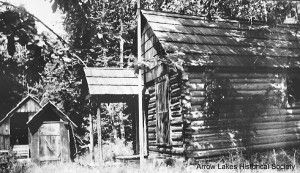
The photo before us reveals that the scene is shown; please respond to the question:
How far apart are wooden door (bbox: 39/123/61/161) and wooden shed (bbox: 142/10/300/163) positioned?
4.39 meters

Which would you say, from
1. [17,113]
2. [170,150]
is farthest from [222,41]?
[17,113]

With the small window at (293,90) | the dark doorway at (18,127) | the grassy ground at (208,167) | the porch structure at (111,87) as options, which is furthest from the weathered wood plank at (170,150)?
the dark doorway at (18,127)

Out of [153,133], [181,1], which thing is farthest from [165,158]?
[181,1]

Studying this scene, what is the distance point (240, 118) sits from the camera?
12242 mm

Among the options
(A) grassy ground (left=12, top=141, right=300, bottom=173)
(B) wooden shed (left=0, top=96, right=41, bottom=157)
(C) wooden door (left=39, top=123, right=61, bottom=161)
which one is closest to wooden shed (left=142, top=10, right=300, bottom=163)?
(A) grassy ground (left=12, top=141, right=300, bottom=173)

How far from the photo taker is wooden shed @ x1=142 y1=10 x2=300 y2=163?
38.0ft

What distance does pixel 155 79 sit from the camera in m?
14.0

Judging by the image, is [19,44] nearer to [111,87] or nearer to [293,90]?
[111,87]

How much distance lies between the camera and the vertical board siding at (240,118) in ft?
37.7

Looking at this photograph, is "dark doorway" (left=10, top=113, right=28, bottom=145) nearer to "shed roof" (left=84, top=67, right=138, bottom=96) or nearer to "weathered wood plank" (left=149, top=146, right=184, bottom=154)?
"shed roof" (left=84, top=67, right=138, bottom=96)

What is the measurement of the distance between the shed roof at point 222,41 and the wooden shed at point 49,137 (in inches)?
258

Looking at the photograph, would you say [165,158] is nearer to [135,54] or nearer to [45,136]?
[45,136]

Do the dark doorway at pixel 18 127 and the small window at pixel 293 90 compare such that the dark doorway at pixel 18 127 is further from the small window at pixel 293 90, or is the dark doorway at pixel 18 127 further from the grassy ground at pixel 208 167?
the small window at pixel 293 90

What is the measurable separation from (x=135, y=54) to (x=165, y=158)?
7.43 metres
